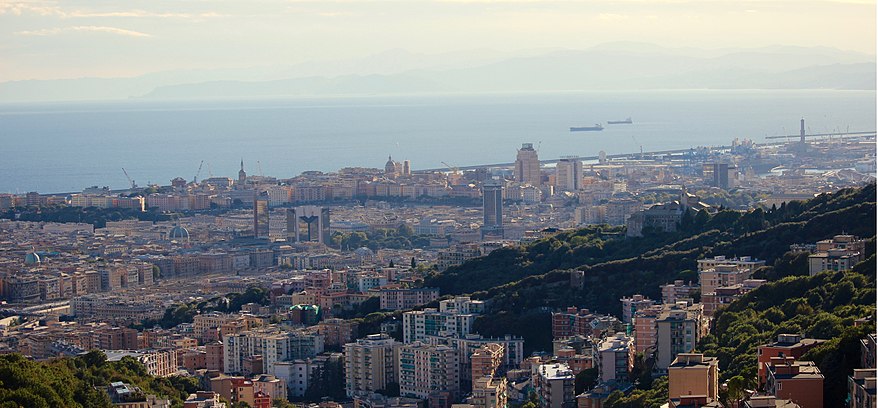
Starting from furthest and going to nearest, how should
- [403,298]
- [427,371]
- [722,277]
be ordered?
[403,298]
[722,277]
[427,371]

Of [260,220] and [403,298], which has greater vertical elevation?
[403,298]

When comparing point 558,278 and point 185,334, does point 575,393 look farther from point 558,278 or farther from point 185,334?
point 185,334

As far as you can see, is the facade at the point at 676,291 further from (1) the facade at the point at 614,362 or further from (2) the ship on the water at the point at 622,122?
(2) the ship on the water at the point at 622,122

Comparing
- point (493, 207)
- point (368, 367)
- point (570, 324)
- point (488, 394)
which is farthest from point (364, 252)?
point (488, 394)

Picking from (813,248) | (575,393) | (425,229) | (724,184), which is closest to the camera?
(575,393)

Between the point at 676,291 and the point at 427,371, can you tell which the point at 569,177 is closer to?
the point at 676,291

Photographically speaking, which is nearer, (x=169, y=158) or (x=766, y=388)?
(x=766, y=388)

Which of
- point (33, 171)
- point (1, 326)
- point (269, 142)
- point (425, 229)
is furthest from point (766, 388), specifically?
point (269, 142)

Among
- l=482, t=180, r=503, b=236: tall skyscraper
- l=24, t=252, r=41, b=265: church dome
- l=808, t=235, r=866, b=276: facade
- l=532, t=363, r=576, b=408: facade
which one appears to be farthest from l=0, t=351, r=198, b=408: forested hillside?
l=482, t=180, r=503, b=236: tall skyscraper
